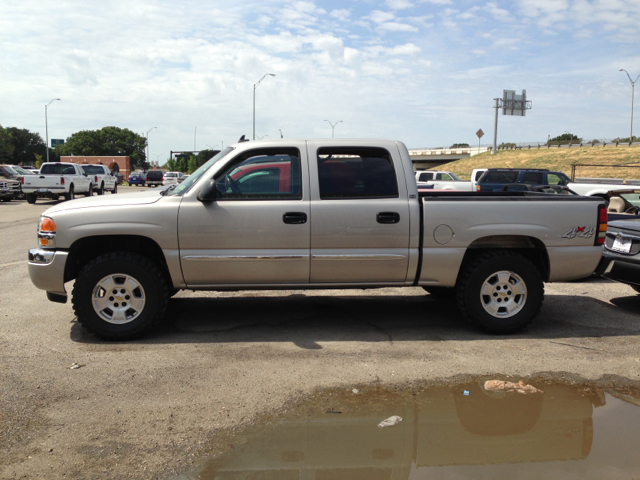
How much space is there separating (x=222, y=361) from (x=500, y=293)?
2.94 metres

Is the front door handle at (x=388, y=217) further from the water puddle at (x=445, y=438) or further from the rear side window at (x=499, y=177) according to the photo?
the rear side window at (x=499, y=177)

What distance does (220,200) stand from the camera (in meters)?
5.59

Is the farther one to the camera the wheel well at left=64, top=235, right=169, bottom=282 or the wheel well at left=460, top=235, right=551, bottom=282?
the wheel well at left=460, top=235, right=551, bottom=282

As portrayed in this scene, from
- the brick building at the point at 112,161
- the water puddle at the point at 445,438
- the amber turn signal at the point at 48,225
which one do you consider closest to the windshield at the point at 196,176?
the amber turn signal at the point at 48,225

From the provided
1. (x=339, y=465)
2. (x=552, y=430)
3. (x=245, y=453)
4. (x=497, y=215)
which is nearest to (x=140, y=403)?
(x=245, y=453)

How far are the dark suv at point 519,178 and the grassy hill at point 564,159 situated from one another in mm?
23935

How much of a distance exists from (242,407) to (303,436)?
0.63 metres

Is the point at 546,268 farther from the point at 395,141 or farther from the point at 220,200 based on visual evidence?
the point at 220,200

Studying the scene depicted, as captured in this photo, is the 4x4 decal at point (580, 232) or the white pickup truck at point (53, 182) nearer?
the 4x4 decal at point (580, 232)

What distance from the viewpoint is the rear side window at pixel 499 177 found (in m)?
22.4

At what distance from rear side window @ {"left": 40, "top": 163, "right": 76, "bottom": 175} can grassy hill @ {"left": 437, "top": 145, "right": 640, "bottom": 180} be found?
3825cm

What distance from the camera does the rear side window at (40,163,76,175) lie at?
25.7 m

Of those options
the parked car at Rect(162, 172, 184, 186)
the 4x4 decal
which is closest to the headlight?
the 4x4 decal

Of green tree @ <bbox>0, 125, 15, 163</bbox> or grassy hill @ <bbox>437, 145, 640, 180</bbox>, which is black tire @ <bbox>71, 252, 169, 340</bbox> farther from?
green tree @ <bbox>0, 125, 15, 163</bbox>
